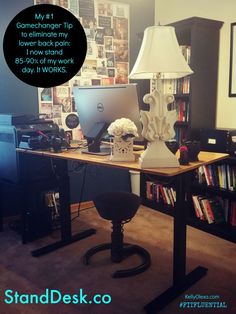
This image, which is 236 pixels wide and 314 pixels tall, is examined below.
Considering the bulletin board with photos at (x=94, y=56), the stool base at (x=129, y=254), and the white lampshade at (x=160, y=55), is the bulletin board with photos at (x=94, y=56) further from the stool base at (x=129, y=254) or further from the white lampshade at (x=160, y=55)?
the white lampshade at (x=160, y=55)

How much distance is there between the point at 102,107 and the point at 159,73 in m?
0.56

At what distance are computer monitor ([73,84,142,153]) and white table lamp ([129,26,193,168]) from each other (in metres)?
0.27

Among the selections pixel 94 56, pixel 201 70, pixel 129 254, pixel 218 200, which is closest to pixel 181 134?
pixel 201 70

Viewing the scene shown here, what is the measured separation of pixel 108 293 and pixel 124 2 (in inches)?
120

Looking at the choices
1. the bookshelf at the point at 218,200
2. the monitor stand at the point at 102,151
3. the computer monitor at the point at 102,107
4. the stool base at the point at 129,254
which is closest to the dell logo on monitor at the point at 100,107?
the computer monitor at the point at 102,107

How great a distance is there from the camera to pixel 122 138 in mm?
1996

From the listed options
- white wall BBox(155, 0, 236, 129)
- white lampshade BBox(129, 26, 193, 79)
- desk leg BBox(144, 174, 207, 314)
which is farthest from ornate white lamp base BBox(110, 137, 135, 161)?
white wall BBox(155, 0, 236, 129)

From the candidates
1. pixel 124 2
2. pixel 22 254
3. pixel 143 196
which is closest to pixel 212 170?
pixel 143 196

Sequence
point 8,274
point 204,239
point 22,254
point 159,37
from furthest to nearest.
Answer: point 204,239, point 22,254, point 8,274, point 159,37

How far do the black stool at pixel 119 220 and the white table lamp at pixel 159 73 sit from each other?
1.68 ft

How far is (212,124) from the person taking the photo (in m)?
3.17

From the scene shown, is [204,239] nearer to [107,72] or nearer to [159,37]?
[159,37]

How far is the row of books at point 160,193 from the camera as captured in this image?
11.1 feet

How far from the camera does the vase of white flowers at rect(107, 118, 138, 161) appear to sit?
1.95 meters
